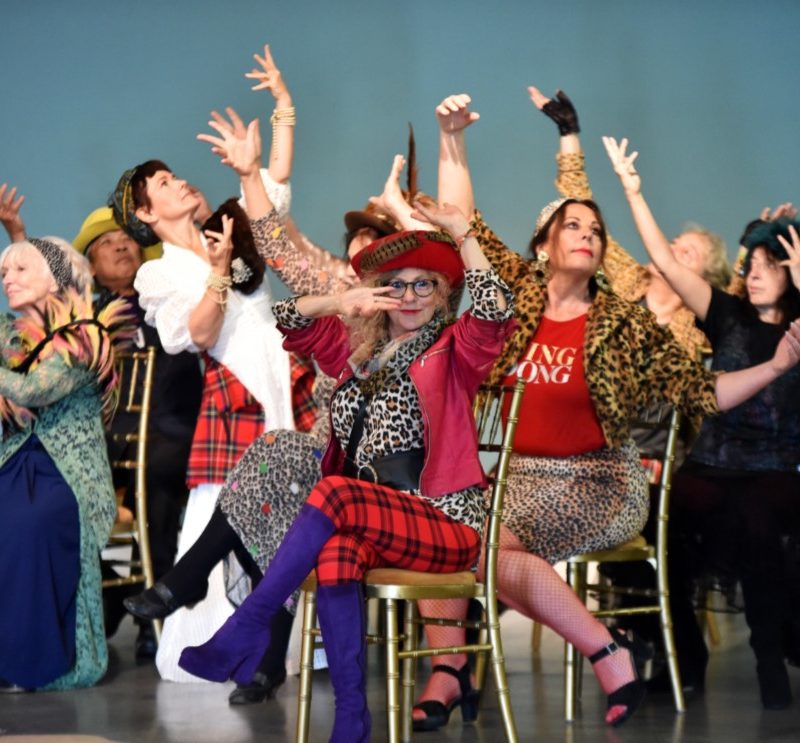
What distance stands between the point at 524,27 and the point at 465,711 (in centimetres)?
356

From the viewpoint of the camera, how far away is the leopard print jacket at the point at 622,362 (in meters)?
3.60

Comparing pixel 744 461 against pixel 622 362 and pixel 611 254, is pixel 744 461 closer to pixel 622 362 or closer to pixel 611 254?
pixel 622 362

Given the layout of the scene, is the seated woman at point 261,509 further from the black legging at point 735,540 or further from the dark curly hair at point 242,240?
the black legging at point 735,540

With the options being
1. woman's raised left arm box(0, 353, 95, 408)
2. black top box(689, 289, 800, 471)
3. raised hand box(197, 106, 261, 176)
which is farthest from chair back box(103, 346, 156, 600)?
black top box(689, 289, 800, 471)

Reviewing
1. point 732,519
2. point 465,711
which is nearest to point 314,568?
point 465,711

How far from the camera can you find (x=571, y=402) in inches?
143

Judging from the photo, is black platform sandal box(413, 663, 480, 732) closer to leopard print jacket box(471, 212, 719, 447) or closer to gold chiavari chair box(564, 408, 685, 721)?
gold chiavari chair box(564, 408, 685, 721)

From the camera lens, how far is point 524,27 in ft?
20.2

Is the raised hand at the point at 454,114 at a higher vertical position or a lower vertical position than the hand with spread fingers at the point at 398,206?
higher

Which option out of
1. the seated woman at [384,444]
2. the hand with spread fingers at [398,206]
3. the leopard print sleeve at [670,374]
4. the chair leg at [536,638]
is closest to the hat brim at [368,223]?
the hand with spread fingers at [398,206]

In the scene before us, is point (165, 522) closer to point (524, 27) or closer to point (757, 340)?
point (757, 340)

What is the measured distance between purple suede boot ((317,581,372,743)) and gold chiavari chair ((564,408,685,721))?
909 millimetres

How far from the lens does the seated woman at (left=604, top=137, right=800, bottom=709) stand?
12.5ft

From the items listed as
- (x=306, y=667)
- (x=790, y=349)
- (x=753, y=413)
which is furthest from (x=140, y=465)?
(x=790, y=349)
